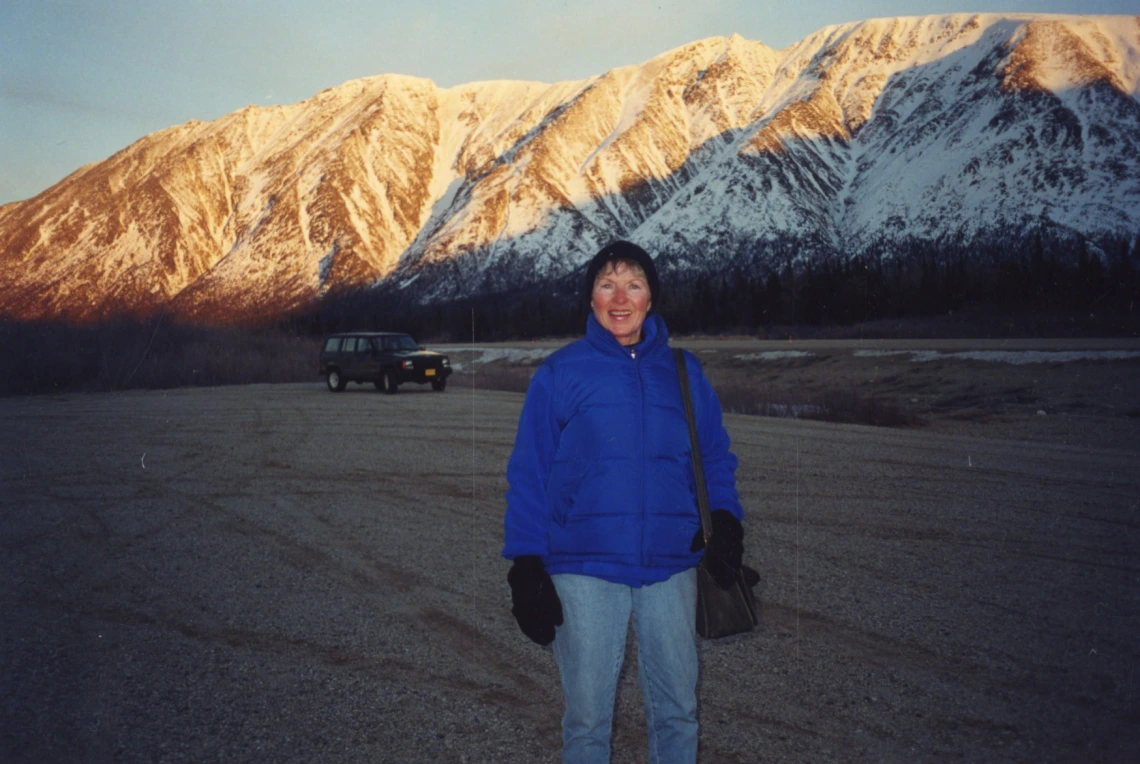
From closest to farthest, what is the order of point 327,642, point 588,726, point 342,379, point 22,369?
point 588,726 < point 327,642 < point 342,379 < point 22,369

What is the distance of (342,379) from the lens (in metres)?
25.8

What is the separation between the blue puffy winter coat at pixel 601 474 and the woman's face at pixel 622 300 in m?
0.09

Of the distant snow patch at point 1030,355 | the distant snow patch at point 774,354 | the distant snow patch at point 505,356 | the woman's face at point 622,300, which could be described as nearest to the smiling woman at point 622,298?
the woman's face at point 622,300

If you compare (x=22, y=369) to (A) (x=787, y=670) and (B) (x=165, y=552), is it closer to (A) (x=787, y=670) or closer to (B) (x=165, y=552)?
(B) (x=165, y=552)

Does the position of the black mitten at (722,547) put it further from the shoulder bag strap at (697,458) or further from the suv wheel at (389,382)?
the suv wheel at (389,382)

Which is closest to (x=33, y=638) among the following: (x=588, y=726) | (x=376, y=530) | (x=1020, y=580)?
(x=376, y=530)

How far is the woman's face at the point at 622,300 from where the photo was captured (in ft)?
9.51

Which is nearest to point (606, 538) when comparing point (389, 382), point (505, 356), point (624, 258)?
point (624, 258)

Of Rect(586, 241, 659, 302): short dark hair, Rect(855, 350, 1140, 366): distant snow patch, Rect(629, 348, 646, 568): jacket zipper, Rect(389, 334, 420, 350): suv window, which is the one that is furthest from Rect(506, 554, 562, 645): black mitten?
Rect(389, 334, 420, 350): suv window

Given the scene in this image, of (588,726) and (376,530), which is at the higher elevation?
(588,726)

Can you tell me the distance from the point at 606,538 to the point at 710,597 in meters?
0.46

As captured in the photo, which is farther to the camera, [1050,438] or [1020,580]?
[1050,438]

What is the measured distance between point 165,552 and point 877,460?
861cm

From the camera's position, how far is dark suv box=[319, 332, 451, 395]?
2478 cm
